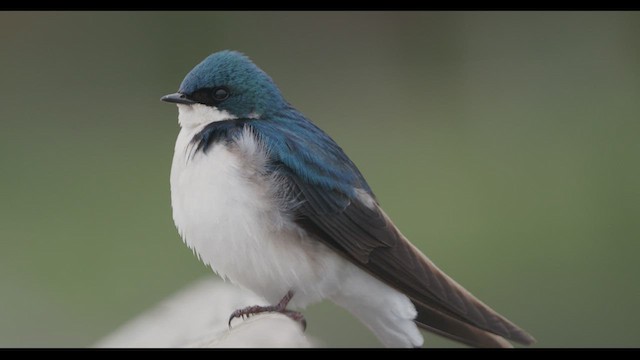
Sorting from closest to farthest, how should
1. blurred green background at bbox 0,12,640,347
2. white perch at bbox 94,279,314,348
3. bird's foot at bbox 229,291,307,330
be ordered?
white perch at bbox 94,279,314,348 → bird's foot at bbox 229,291,307,330 → blurred green background at bbox 0,12,640,347

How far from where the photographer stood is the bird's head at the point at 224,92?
2.75 meters

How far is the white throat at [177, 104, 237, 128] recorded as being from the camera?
9.06 ft

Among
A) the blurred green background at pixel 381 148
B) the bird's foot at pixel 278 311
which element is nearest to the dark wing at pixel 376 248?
the bird's foot at pixel 278 311

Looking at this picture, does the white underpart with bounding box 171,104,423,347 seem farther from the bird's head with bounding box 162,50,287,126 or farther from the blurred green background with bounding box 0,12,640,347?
the blurred green background with bounding box 0,12,640,347

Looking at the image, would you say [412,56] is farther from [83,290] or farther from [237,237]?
[237,237]

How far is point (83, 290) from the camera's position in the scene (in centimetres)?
405

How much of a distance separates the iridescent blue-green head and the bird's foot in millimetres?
377

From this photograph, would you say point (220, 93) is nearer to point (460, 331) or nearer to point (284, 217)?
point (284, 217)

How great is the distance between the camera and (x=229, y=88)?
2758 millimetres

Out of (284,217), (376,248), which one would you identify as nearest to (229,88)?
(284,217)

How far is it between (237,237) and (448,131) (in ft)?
8.76

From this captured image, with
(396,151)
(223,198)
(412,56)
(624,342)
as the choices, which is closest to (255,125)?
(223,198)

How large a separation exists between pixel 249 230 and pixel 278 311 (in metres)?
0.18

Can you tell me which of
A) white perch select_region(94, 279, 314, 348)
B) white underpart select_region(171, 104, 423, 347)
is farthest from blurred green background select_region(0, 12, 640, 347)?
white underpart select_region(171, 104, 423, 347)
